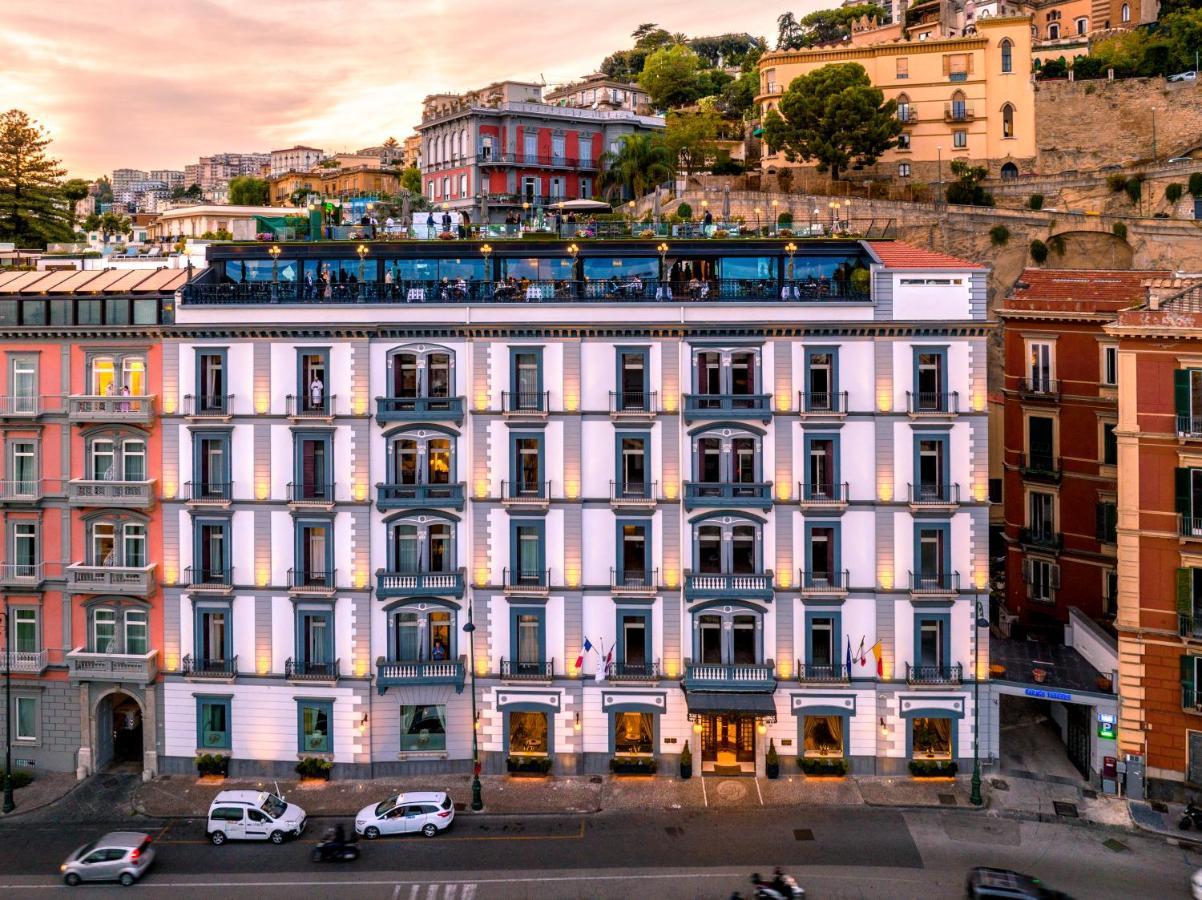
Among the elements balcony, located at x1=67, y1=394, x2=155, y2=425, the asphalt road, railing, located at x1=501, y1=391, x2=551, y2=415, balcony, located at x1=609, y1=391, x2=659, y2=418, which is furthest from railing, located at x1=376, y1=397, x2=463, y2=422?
the asphalt road

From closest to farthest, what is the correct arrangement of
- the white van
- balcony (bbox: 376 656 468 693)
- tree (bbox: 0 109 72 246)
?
the white van → balcony (bbox: 376 656 468 693) → tree (bbox: 0 109 72 246)

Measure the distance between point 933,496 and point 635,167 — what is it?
166 feet

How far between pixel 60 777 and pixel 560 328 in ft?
92.9

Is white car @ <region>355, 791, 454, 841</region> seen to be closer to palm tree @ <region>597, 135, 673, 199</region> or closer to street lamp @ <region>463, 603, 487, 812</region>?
street lamp @ <region>463, 603, 487, 812</region>

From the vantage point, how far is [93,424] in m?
42.5

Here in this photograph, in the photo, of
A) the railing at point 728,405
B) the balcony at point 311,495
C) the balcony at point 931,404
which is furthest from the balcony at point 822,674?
the balcony at point 311,495

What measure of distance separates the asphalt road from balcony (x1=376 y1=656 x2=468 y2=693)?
5.49 metres

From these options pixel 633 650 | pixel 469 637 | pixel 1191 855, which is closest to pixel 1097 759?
pixel 1191 855

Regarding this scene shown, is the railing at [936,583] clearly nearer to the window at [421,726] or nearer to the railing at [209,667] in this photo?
the window at [421,726]

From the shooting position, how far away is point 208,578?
4225 cm

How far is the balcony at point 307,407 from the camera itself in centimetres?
4138

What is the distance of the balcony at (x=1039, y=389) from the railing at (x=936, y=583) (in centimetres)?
1416

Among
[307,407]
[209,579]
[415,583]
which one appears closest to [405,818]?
[415,583]

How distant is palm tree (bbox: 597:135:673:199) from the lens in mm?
83312
